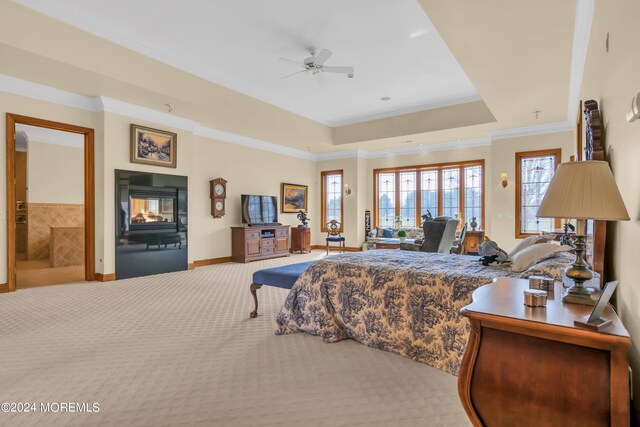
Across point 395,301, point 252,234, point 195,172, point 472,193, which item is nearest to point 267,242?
point 252,234

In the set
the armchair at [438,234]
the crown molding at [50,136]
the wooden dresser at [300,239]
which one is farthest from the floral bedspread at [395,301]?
the crown molding at [50,136]

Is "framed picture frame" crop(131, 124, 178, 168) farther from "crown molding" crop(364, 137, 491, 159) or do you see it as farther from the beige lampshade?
the beige lampshade

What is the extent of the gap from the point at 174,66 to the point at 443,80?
171 inches

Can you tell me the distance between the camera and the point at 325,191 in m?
10.6

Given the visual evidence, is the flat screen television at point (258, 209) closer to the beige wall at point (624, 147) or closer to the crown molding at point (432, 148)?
the crown molding at point (432, 148)

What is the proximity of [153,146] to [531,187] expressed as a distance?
25.2 ft

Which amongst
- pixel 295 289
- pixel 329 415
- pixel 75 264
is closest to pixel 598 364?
pixel 329 415

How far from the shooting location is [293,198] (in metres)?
9.77

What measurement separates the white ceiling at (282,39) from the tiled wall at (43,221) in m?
5.70

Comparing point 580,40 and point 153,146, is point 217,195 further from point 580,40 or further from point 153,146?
point 580,40

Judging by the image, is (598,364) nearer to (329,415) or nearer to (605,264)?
(605,264)

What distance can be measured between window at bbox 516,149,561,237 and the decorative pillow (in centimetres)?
542

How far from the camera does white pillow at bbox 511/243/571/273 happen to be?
8.44 feet

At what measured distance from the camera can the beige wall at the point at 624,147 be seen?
4.70ft
